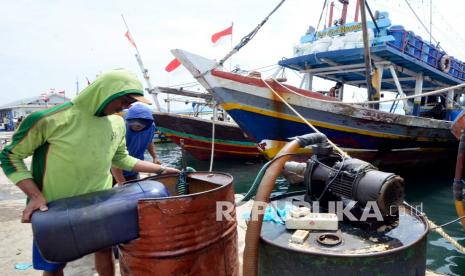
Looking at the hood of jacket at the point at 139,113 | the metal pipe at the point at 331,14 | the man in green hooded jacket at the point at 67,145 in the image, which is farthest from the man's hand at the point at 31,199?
the metal pipe at the point at 331,14

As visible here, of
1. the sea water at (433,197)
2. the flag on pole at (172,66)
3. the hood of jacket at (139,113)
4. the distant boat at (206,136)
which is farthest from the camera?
the distant boat at (206,136)

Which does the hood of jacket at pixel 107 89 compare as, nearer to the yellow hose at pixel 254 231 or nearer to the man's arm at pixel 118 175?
the yellow hose at pixel 254 231

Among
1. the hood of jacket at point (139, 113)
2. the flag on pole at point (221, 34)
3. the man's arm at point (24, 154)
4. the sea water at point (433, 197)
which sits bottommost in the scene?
the sea water at point (433, 197)

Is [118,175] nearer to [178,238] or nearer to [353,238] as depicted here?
[178,238]

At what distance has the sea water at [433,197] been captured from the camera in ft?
13.0

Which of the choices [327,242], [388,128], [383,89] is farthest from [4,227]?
[383,89]

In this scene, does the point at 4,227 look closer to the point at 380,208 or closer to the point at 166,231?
the point at 166,231

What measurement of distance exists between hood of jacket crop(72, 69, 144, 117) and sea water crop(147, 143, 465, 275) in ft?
9.16

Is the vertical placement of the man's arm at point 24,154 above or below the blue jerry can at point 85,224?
above

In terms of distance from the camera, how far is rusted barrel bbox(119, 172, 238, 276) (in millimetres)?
1689

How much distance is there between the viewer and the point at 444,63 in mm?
10125

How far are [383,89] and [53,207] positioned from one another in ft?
48.2

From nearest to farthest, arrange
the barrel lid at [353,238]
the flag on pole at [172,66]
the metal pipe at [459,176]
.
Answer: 1. the barrel lid at [353,238]
2. the metal pipe at [459,176]
3. the flag on pole at [172,66]

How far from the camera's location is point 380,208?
172 centimetres
